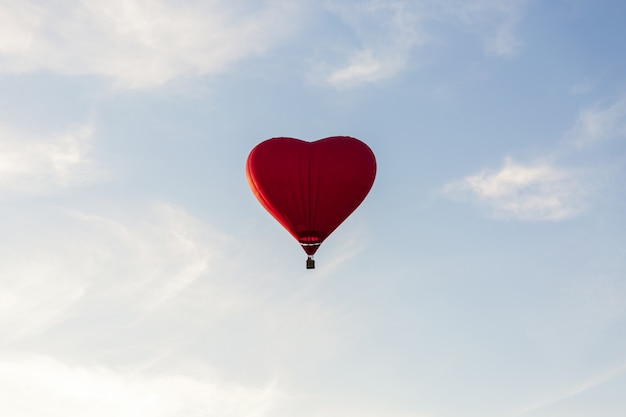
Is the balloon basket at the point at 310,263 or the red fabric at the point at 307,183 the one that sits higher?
the red fabric at the point at 307,183

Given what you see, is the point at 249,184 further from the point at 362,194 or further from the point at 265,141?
the point at 362,194

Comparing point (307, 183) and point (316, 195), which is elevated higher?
point (307, 183)

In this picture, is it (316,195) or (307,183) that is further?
(316,195)

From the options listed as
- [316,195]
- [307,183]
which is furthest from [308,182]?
[316,195]

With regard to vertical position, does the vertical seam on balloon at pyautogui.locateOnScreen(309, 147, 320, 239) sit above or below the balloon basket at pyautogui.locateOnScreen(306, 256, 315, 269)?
above

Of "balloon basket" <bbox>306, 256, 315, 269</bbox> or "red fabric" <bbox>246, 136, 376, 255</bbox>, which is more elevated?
"red fabric" <bbox>246, 136, 376, 255</bbox>

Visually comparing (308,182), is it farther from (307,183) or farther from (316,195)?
(316,195)

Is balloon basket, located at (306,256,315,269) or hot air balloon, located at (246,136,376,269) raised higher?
hot air balloon, located at (246,136,376,269)
